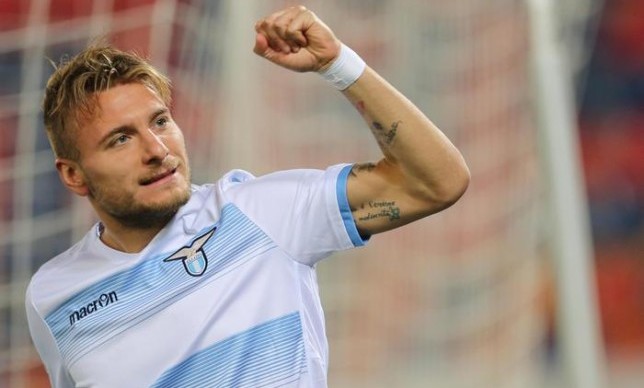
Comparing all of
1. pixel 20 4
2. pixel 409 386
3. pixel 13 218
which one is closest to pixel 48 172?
pixel 13 218

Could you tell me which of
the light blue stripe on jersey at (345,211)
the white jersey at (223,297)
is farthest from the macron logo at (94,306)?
the light blue stripe on jersey at (345,211)

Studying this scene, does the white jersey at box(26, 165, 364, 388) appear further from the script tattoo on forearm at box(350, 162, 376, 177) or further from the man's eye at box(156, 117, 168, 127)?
the man's eye at box(156, 117, 168, 127)

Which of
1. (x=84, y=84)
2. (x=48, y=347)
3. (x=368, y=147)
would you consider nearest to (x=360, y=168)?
(x=84, y=84)

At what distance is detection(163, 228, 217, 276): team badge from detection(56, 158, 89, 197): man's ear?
0.20 metres

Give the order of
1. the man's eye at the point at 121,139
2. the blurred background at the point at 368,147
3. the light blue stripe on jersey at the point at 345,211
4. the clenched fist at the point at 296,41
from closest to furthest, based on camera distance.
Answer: the clenched fist at the point at 296,41
the light blue stripe on jersey at the point at 345,211
the man's eye at the point at 121,139
the blurred background at the point at 368,147

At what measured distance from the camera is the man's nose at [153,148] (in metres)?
1.71

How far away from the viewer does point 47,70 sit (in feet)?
9.68

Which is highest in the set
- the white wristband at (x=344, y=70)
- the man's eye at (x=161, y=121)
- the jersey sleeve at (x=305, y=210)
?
the white wristband at (x=344, y=70)

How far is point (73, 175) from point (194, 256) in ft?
0.85

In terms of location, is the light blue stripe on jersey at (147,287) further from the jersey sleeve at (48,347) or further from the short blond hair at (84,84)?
the short blond hair at (84,84)

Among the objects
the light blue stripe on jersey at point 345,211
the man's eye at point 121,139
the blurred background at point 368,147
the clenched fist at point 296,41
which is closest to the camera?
the clenched fist at point 296,41

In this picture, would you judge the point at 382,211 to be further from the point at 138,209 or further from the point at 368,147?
the point at 368,147

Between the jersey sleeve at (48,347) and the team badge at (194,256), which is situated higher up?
the team badge at (194,256)

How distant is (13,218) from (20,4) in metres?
0.50
